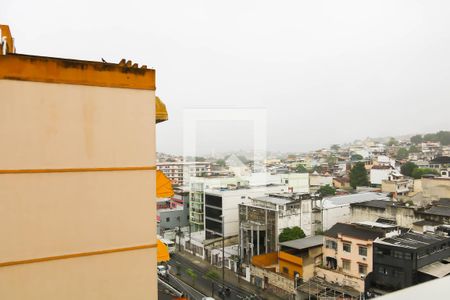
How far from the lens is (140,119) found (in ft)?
3.44

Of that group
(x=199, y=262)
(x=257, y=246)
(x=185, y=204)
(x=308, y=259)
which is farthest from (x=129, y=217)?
(x=185, y=204)

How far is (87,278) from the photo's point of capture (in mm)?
990

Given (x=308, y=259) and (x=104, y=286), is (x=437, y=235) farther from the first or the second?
(x=104, y=286)

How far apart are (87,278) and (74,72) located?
552 millimetres

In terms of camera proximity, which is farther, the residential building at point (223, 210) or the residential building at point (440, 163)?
the residential building at point (440, 163)

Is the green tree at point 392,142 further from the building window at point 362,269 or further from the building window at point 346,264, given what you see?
the building window at point 362,269

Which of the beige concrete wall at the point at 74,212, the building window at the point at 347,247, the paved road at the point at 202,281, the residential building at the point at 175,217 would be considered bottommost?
A: the paved road at the point at 202,281

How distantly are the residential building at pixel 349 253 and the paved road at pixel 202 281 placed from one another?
62.0 inches

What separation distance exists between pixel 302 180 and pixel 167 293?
39.4 feet

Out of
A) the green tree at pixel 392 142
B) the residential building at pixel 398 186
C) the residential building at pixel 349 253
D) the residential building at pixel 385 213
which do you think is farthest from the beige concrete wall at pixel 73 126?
the green tree at pixel 392 142

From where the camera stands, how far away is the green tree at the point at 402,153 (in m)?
23.9

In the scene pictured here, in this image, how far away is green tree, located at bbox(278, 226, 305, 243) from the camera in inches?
314

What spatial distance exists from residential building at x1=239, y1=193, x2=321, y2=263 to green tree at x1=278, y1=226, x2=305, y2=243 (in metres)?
0.12

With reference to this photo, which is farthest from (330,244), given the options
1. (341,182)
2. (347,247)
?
(341,182)
